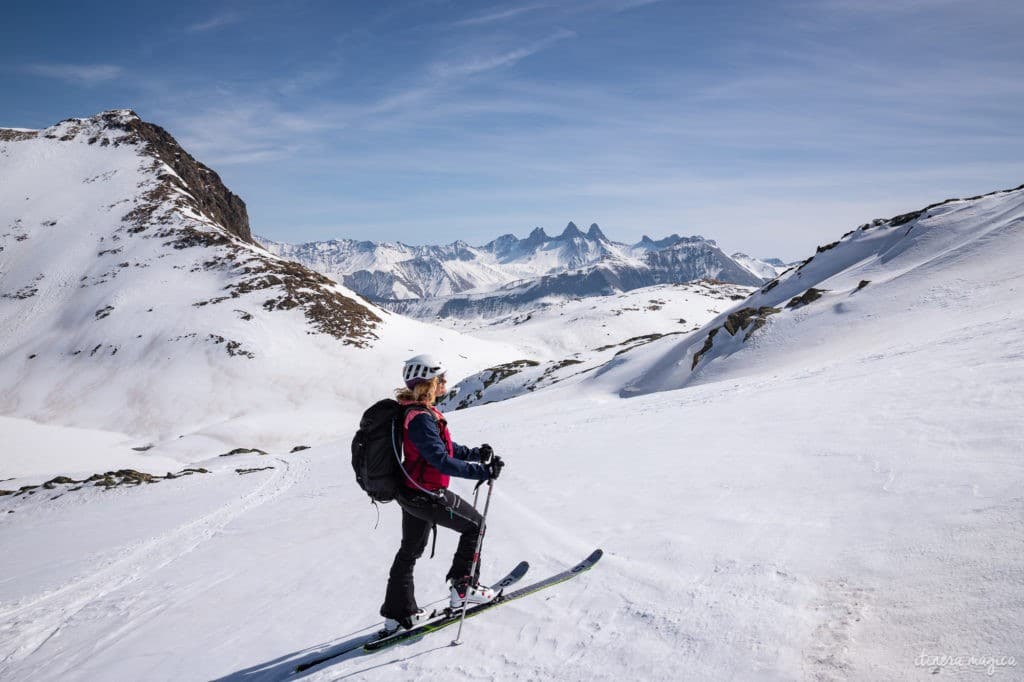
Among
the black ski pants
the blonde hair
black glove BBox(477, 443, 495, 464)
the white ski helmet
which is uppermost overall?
the white ski helmet

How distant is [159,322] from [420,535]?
80485 mm

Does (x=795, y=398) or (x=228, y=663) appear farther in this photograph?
(x=795, y=398)

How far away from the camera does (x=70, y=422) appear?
5522cm

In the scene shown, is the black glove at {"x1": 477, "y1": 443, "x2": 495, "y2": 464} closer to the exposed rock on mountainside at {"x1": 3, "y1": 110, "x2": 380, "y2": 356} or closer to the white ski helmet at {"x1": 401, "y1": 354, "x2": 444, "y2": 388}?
the white ski helmet at {"x1": 401, "y1": 354, "x2": 444, "y2": 388}

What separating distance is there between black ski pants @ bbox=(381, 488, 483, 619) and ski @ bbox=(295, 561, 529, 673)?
380mm

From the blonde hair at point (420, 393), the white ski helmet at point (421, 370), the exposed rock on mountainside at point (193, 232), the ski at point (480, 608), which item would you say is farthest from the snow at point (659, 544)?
the exposed rock on mountainside at point (193, 232)

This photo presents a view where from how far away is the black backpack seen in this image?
5.80m

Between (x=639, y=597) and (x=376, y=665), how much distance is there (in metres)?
3.03

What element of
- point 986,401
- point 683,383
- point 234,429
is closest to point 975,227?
point 683,383

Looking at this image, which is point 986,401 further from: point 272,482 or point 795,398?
point 272,482

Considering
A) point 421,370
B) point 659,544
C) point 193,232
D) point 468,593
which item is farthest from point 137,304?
point 659,544

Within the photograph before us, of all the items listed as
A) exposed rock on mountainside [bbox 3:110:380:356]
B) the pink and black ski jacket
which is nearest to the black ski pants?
the pink and black ski jacket

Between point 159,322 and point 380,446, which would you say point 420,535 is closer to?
point 380,446

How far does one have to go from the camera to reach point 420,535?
6305 mm
